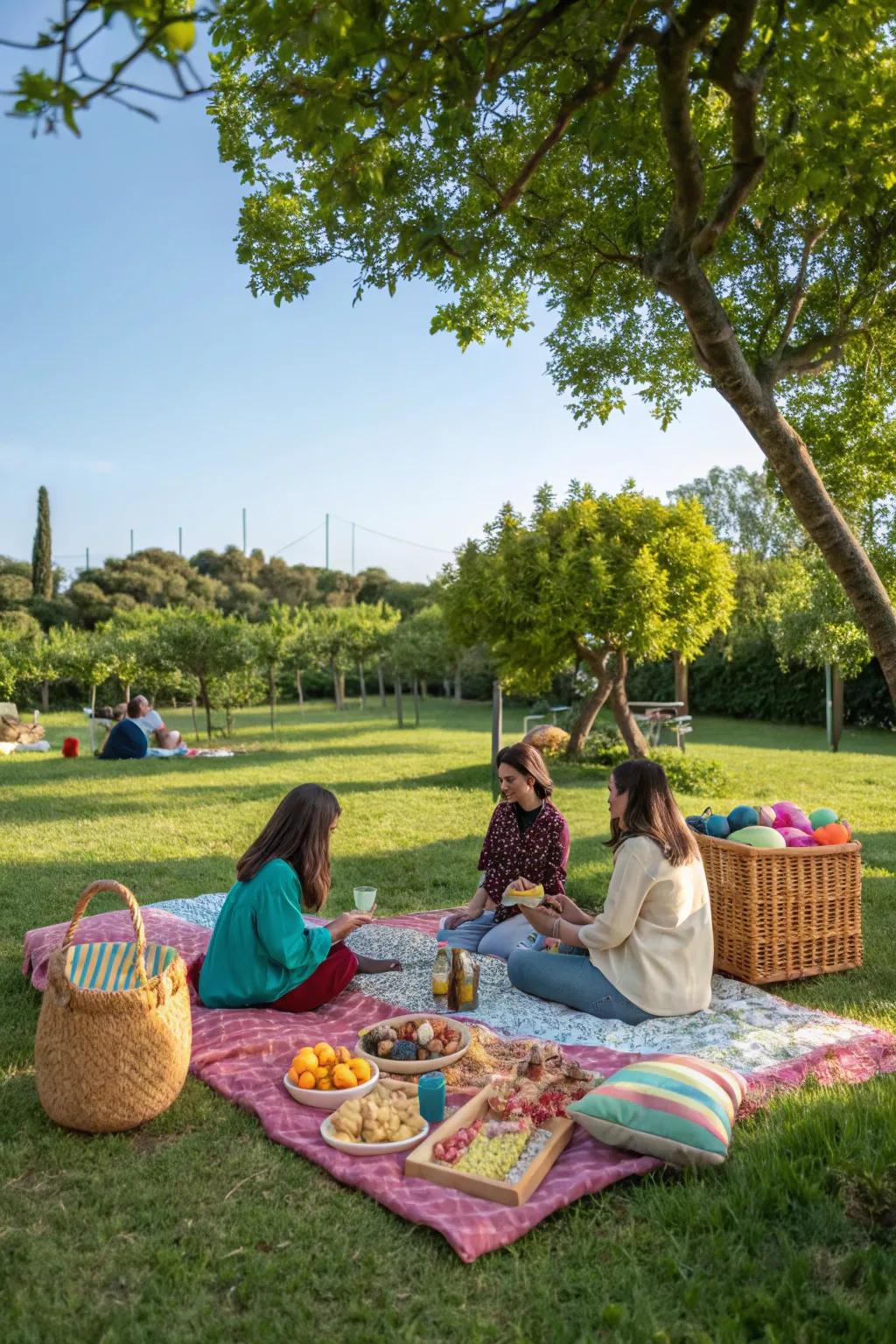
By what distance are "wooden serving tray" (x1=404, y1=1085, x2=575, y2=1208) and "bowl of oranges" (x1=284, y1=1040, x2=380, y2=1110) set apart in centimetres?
47

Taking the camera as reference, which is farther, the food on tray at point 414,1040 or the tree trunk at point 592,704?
the tree trunk at point 592,704

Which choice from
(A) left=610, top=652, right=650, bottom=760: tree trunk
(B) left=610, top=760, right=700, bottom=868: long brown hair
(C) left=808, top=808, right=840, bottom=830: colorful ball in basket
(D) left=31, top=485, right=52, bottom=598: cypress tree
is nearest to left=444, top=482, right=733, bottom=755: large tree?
(A) left=610, top=652, right=650, bottom=760: tree trunk

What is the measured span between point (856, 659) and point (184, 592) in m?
39.6

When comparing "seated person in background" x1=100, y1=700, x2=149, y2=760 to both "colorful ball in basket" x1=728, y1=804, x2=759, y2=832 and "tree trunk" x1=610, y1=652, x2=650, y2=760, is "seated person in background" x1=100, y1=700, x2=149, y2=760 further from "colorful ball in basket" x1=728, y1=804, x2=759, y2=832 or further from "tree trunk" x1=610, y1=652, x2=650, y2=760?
"colorful ball in basket" x1=728, y1=804, x2=759, y2=832

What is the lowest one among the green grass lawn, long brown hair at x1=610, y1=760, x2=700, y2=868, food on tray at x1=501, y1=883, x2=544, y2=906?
the green grass lawn

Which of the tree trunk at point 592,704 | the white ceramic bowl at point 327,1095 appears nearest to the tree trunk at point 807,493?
the white ceramic bowl at point 327,1095

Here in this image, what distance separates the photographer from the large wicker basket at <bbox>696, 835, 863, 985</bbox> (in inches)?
227

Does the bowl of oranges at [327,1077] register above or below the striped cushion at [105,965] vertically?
below

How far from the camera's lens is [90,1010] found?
3783 millimetres

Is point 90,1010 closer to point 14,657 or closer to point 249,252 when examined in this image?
point 249,252

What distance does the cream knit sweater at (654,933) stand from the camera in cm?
482

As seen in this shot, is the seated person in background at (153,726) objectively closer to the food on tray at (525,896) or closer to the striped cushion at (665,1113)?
the food on tray at (525,896)

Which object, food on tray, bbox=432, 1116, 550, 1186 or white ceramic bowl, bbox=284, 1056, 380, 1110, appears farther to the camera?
white ceramic bowl, bbox=284, 1056, 380, 1110

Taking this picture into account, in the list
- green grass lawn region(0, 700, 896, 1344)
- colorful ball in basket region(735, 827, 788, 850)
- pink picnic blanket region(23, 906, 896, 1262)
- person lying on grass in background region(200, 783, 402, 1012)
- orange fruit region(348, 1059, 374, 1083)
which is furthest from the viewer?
colorful ball in basket region(735, 827, 788, 850)
